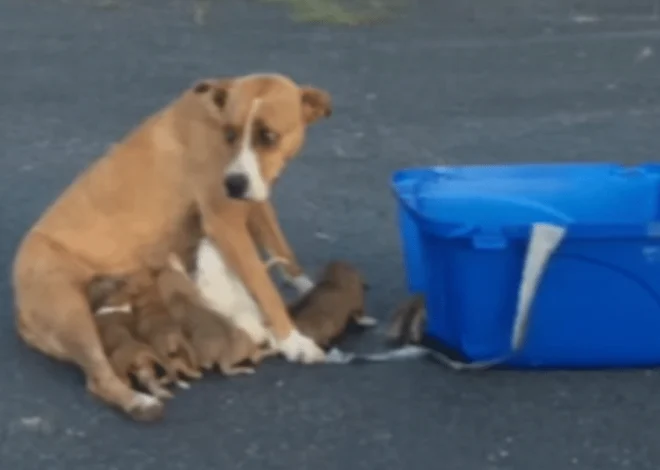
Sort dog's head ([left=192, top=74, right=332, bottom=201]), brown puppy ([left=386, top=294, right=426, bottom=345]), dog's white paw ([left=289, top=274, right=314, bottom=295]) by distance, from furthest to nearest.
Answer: dog's white paw ([left=289, top=274, right=314, bottom=295])
brown puppy ([left=386, top=294, right=426, bottom=345])
dog's head ([left=192, top=74, right=332, bottom=201])

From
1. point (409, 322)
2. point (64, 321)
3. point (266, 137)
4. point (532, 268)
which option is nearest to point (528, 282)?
point (532, 268)

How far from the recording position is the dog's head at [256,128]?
2.45m

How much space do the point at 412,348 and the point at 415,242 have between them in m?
0.22

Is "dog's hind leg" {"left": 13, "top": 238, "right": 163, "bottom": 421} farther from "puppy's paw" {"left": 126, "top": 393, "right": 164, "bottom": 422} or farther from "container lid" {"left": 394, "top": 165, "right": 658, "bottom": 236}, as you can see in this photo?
"container lid" {"left": 394, "top": 165, "right": 658, "bottom": 236}

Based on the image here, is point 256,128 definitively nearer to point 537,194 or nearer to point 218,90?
point 218,90

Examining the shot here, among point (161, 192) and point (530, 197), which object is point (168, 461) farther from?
point (530, 197)

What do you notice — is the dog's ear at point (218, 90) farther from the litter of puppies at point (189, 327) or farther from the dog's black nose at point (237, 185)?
the litter of puppies at point (189, 327)

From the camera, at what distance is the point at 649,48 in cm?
539

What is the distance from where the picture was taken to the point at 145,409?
2.31 m

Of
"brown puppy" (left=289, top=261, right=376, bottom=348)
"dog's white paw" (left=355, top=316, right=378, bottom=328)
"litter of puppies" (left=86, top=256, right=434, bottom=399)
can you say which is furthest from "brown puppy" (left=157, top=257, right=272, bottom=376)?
"dog's white paw" (left=355, top=316, right=378, bottom=328)

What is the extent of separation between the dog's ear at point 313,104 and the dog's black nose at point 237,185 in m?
0.22

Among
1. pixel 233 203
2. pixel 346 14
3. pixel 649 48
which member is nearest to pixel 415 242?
pixel 233 203

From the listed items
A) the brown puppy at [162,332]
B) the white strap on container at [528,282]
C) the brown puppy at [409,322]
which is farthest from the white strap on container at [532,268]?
the brown puppy at [162,332]

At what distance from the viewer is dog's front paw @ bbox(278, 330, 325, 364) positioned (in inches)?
100
